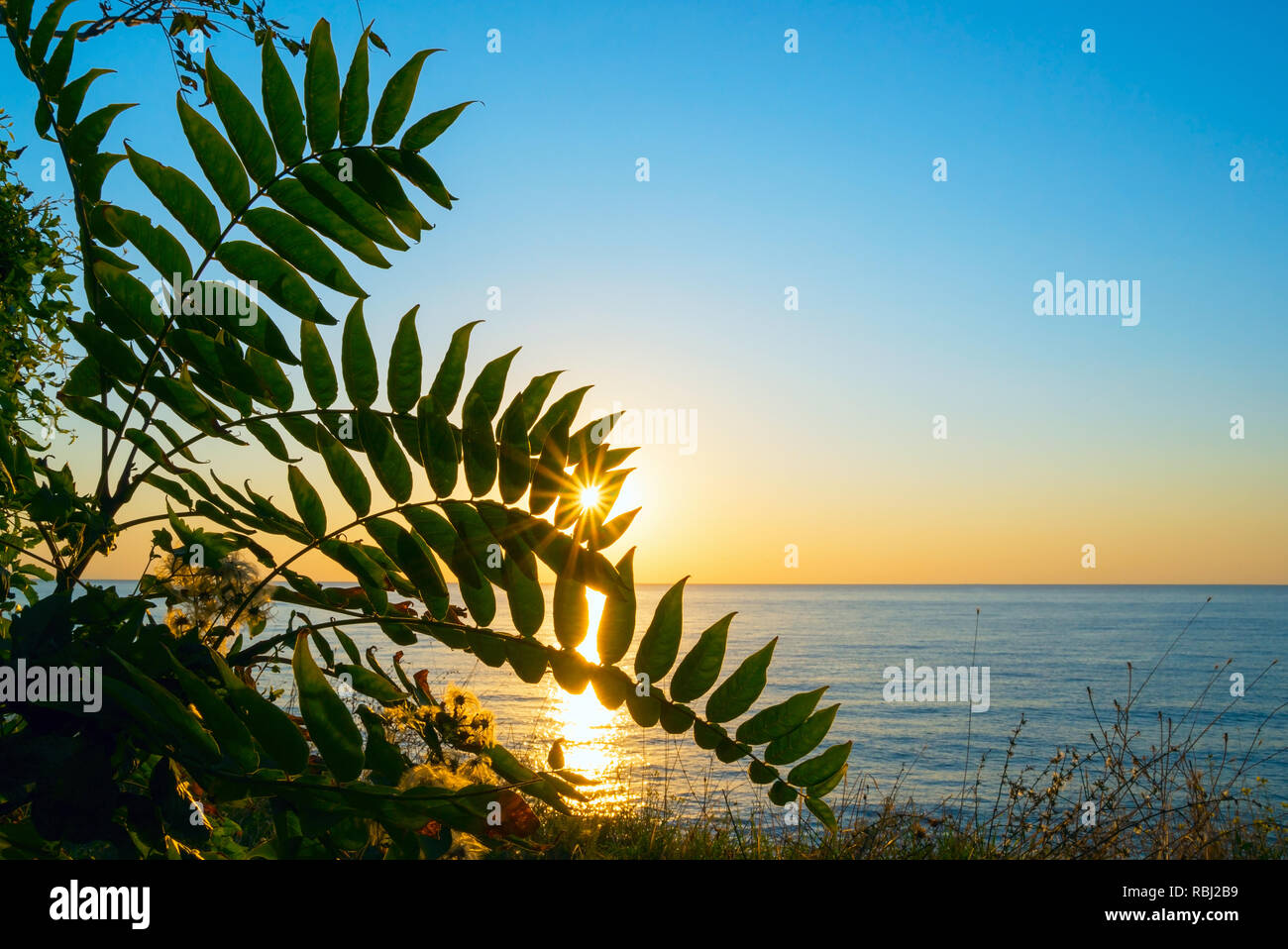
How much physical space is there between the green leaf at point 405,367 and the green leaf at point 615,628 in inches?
17.0

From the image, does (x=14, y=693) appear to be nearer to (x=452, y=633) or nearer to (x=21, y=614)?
(x=21, y=614)

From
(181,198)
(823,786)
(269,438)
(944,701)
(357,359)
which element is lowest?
(944,701)

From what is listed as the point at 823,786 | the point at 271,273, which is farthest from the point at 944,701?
the point at 271,273

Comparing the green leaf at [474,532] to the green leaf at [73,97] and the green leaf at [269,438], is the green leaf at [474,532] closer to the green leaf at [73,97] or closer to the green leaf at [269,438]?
the green leaf at [269,438]

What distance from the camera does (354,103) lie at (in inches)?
51.9

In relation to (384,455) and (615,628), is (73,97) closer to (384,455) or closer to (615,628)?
(384,455)

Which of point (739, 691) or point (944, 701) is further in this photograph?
point (944, 701)

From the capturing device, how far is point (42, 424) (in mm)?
2936

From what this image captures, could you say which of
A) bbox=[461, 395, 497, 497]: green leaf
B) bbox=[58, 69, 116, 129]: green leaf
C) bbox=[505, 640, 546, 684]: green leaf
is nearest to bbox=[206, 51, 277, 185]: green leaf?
bbox=[58, 69, 116, 129]: green leaf

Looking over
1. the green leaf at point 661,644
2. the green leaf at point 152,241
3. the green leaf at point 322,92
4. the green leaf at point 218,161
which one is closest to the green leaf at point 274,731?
the green leaf at point 661,644

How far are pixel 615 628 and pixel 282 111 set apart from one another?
3.11 feet

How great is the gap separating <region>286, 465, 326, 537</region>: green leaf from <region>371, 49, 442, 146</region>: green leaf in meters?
0.58
